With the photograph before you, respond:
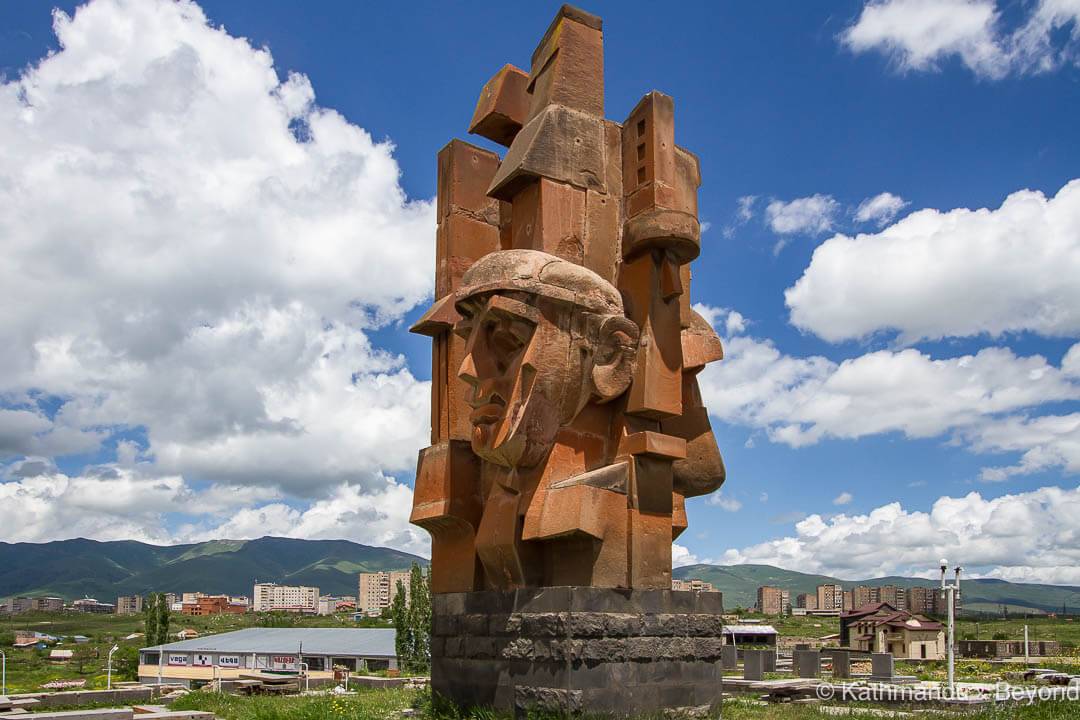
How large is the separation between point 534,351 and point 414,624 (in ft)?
126

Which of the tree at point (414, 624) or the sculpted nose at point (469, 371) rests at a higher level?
the sculpted nose at point (469, 371)

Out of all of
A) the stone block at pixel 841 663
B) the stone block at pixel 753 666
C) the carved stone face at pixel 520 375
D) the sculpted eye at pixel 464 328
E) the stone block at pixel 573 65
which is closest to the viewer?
the carved stone face at pixel 520 375

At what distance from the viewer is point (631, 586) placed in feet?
34.9

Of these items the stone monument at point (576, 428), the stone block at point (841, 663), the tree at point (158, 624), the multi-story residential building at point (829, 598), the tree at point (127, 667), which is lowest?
the multi-story residential building at point (829, 598)

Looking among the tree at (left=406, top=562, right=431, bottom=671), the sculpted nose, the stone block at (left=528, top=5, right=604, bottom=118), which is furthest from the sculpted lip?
the tree at (left=406, top=562, right=431, bottom=671)

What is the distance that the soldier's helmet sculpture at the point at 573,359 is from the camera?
10.8m

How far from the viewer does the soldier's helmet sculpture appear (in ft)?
35.4

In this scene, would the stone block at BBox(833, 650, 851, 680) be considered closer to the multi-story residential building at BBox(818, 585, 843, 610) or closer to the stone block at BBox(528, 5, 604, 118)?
the stone block at BBox(528, 5, 604, 118)

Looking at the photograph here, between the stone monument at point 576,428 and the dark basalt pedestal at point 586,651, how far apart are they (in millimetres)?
24

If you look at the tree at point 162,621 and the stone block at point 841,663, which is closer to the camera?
the stone block at point 841,663

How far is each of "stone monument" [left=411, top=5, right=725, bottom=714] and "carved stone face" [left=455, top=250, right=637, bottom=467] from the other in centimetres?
2

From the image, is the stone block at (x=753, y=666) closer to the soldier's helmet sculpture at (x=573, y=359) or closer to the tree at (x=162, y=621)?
the soldier's helmet sculpture at (x=573, y=359)

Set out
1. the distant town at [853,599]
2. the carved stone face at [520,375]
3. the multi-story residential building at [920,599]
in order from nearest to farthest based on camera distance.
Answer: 1. the carved stone face at [520,375]
2. the distant town at [853,599]
3. the multi-story residential building at [920,599]

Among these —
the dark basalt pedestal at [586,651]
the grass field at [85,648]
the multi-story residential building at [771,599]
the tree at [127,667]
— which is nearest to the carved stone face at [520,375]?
the dark basalt pedestal at [586,651]
